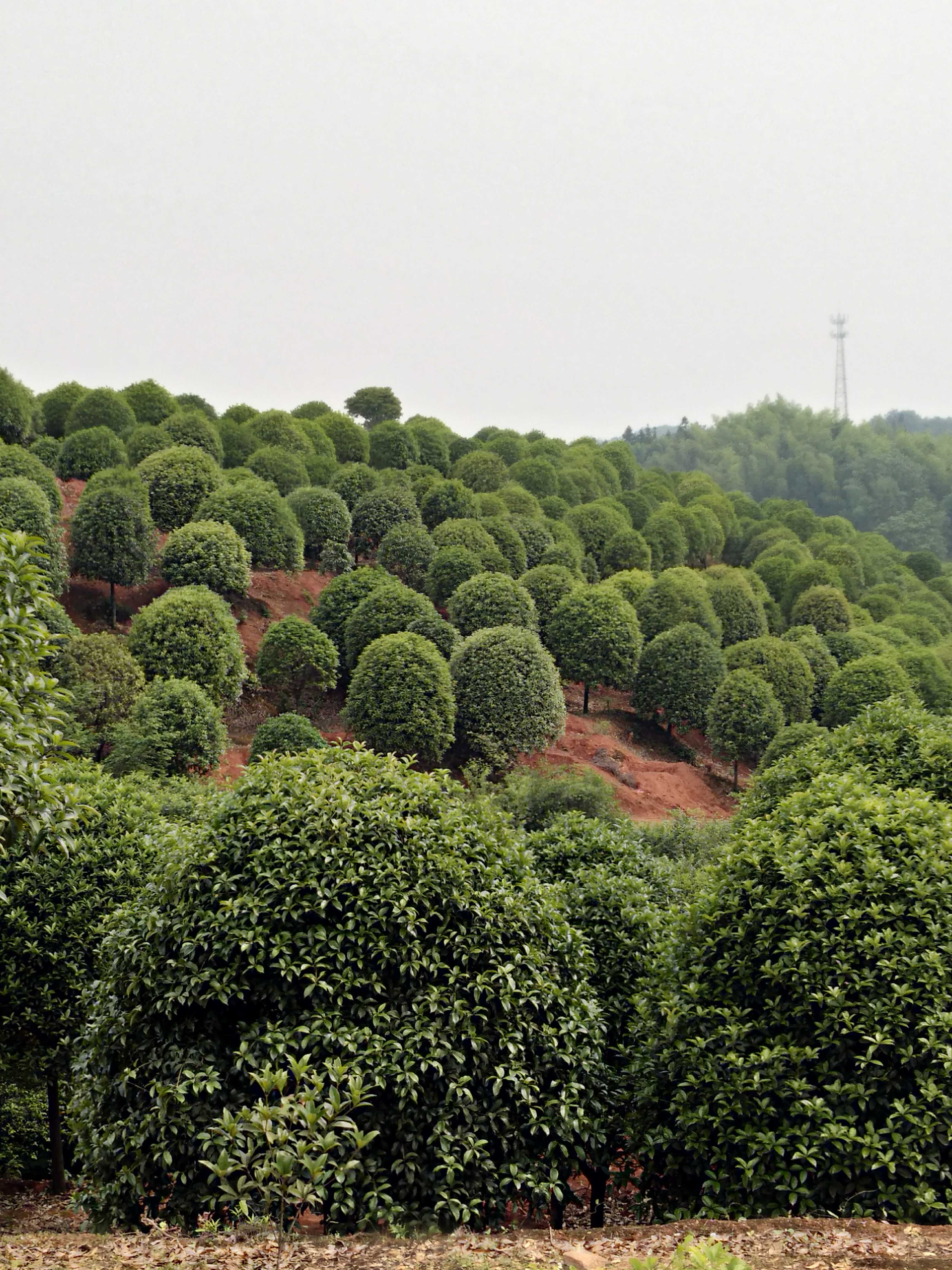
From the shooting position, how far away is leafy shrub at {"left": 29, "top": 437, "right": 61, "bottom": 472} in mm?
37812

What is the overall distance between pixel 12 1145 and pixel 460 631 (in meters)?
22.0

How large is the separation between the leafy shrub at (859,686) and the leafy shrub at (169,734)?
21.9 m

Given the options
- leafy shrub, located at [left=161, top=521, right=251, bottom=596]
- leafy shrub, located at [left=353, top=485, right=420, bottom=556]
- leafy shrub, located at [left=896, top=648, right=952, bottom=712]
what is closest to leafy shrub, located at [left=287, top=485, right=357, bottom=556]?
leafy shrub, located at [left=353, top=485, right=420, bottom=556]

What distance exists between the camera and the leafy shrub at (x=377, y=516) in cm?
4038

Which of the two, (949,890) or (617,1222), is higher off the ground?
(949,890)

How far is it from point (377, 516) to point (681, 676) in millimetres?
12457

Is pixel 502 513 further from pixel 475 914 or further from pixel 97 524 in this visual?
pixel 475 914

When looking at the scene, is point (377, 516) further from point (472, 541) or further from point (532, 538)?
point (532, 538)

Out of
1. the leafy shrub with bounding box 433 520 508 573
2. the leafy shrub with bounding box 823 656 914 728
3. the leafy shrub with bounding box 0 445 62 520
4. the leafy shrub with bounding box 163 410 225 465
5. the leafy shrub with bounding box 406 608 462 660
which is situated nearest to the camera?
the leafy shrub with bounding box 0 445 62 520

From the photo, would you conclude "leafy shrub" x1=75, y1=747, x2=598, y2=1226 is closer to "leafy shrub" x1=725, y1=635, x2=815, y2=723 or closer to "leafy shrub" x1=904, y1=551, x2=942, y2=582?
"leafy shrub" x1=725, y1=635, x2=815, y2=723

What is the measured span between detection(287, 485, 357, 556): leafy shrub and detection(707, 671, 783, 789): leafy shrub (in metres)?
14.4

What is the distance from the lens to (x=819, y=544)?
61469 mm

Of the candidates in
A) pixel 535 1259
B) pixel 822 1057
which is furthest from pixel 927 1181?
pixel 535 1259

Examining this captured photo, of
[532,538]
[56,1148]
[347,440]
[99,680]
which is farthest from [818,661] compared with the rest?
[56,1148]
